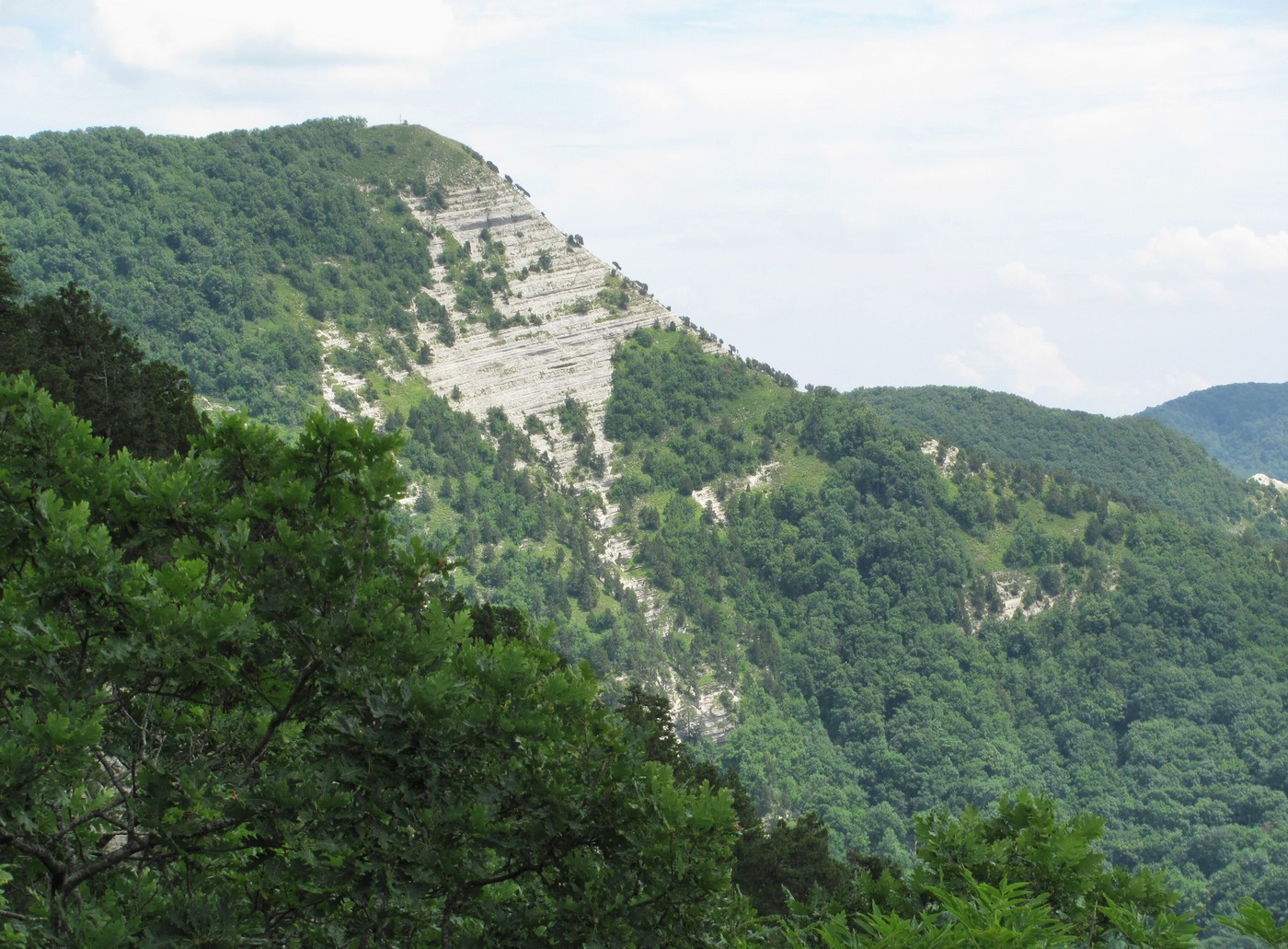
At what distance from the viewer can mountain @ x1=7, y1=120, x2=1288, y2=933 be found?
145750 mm

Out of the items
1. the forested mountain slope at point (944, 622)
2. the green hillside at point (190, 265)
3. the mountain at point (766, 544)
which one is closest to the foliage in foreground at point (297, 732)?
the mountain at point (766, 544)

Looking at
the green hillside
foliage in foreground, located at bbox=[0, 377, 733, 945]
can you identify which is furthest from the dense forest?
the green hillside

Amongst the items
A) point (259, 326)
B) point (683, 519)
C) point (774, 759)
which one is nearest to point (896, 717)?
point (774, 759)

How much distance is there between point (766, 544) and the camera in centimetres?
17512

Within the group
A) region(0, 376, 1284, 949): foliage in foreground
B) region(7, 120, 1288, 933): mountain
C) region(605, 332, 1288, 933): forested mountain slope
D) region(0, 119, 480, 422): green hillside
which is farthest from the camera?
region(0, 119, 480, 422): green hillside

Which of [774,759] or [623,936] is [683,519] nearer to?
[774,759]

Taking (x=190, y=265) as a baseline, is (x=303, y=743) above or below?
below

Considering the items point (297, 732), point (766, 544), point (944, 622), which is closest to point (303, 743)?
point (297, 732)

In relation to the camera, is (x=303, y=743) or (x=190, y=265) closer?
(x=303, y=743)

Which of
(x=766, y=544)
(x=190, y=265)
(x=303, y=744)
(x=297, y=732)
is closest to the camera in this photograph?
(x=303, y=744)

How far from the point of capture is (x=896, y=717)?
155 m

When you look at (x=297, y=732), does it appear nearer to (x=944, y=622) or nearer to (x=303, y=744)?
(x=303, y=744)

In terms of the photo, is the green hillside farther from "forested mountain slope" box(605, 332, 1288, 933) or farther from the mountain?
"forested mountain slope" box(605, 332, 1288, 933)

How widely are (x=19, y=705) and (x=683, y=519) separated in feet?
548
